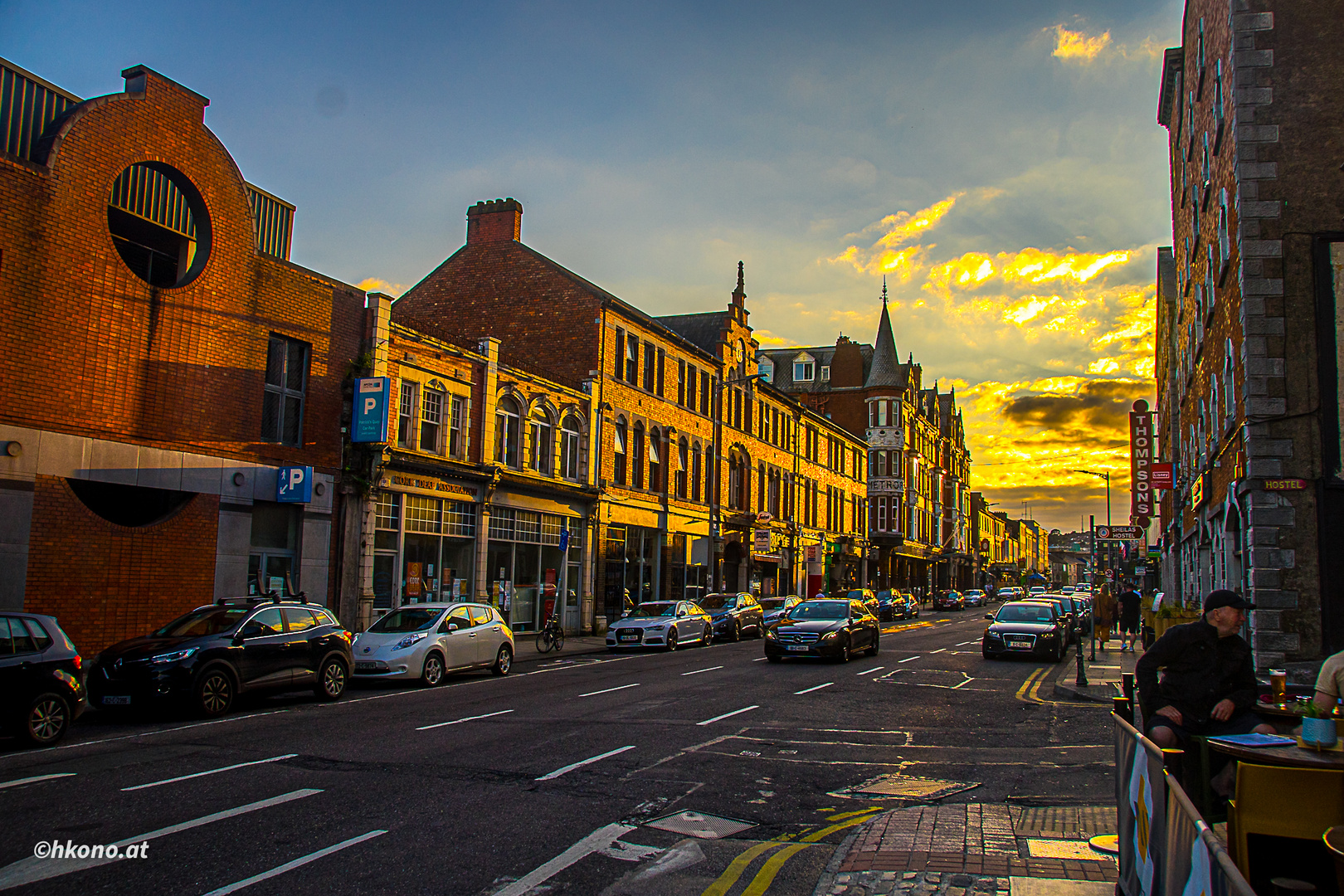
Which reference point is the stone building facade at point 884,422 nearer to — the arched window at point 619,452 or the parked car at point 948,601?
the parked car at point 948,601

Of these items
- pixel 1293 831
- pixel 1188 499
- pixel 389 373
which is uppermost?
pixel 389 373

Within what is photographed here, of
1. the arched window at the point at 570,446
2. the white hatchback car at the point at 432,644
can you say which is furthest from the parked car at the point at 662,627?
the white hatchback car at the point at 432,644

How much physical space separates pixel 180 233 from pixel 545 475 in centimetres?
1365

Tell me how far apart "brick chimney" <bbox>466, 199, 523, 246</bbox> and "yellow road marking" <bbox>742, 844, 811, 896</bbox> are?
106 feet

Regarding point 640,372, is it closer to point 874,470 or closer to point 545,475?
point 545,475

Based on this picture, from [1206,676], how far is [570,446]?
27296 millimetres

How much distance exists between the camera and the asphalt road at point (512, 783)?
585 cm

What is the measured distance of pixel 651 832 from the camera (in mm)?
6855

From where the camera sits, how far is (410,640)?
56.4ft

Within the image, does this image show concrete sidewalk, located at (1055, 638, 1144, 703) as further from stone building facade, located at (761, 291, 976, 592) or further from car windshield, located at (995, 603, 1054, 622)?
stone building facade, located at (761, 291, 976, 592)

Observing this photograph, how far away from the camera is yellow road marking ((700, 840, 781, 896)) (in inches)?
221

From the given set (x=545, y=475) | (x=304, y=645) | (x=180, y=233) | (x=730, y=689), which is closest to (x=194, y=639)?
(x=304, y=645)

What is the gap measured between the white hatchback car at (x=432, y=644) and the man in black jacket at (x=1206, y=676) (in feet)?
43.9

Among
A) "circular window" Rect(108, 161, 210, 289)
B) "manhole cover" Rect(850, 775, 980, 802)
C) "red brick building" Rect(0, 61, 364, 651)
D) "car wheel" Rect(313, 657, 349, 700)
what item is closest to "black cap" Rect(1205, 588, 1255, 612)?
"manhole cover" Rect(850, 775, 980, 802)
